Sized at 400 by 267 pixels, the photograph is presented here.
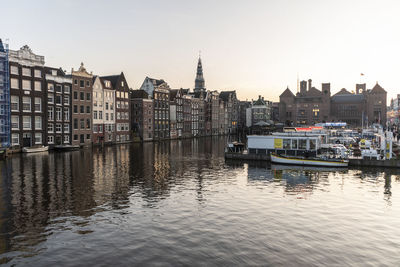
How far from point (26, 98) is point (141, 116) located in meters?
43.5

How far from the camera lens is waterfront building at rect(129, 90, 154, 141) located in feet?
363

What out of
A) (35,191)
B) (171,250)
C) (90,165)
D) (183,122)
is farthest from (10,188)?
(183,122)

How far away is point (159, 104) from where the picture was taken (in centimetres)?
12100

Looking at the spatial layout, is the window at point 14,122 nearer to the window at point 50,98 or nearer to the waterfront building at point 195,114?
the window at point 50,98

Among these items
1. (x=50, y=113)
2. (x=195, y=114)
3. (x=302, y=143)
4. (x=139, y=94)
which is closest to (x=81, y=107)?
(x=50, y=113)

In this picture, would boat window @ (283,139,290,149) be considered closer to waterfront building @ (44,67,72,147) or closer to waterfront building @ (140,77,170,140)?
waterfront building @ (44,67,72,147)

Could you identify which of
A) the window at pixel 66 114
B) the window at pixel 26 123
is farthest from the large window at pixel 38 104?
the window at pixel 66 114

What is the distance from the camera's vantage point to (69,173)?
4419cm

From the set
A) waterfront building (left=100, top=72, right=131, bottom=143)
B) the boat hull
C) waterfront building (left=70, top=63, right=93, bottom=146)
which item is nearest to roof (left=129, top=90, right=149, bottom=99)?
waterfront building (left=100, top=72, right=131, bottom=143)

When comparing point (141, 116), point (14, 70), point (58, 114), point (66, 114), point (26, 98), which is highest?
point (14, 70)

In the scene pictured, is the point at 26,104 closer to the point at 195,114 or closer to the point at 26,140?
the point at 26,140

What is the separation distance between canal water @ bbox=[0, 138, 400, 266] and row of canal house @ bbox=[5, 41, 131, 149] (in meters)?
31.2

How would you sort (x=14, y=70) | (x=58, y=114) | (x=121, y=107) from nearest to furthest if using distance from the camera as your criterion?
(x=14, y=70), (x=58, y=114), (x=121, y=107)

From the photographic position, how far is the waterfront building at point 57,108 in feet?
253
